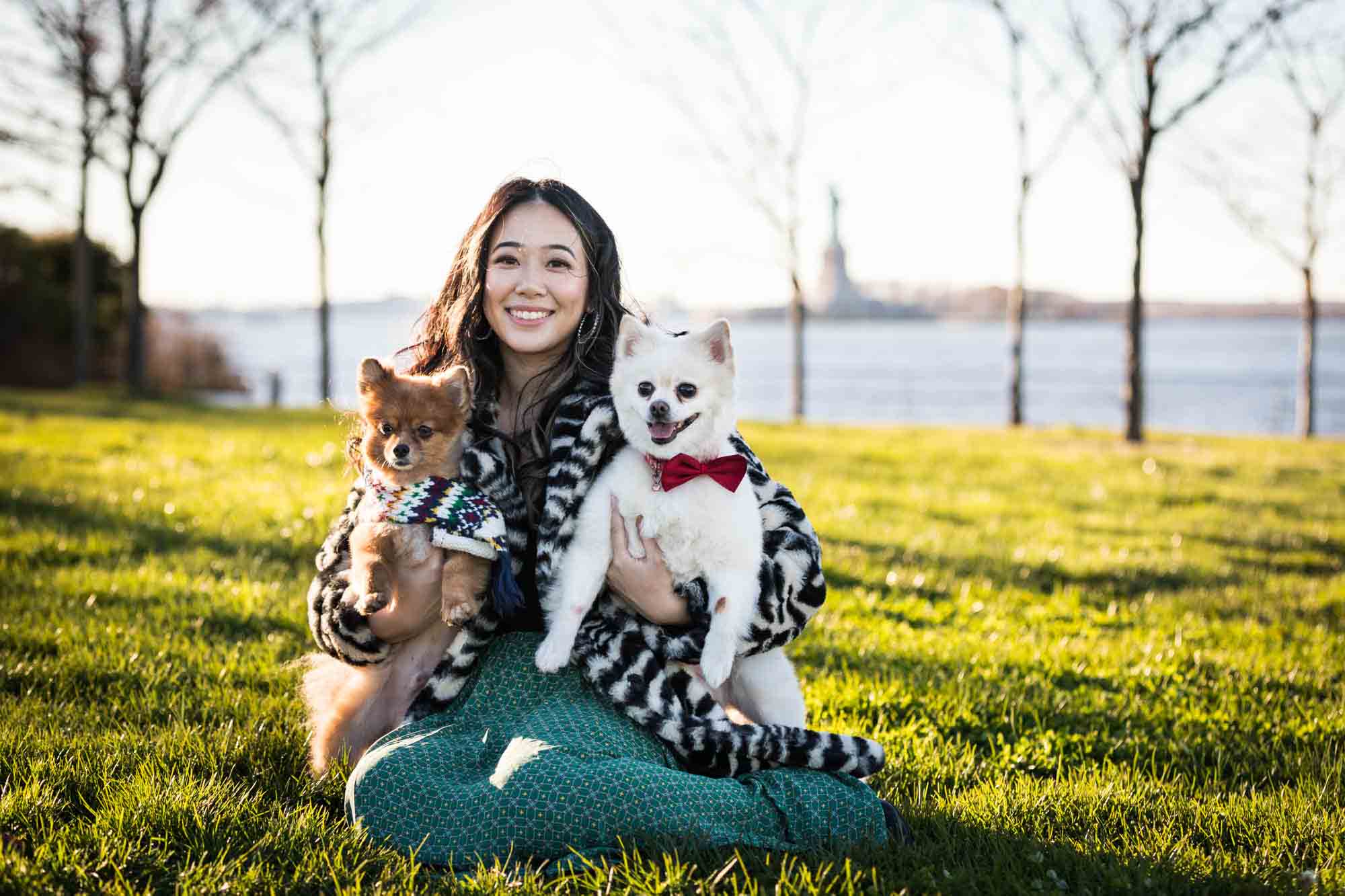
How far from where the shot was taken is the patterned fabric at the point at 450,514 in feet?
9.52

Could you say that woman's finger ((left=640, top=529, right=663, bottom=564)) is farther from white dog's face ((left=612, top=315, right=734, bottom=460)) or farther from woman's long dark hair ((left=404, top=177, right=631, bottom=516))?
woman's long dark hair ((left=404, top=177, right=631, bottom=516))

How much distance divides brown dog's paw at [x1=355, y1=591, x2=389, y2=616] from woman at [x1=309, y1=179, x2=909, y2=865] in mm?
41

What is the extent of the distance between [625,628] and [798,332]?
17.0 meters

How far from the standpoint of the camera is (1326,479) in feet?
36.0

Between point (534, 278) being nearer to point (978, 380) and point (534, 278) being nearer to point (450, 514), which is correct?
point (450, 514)

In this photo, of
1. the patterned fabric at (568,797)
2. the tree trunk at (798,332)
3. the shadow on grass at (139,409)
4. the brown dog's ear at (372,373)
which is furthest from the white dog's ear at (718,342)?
the tree trunk at (798,332)

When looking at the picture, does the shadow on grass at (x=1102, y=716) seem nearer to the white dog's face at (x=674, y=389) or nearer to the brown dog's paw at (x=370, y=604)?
the white dog's face at (x=674, y=389)

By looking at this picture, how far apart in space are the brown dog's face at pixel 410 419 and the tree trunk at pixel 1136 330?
1265 cm

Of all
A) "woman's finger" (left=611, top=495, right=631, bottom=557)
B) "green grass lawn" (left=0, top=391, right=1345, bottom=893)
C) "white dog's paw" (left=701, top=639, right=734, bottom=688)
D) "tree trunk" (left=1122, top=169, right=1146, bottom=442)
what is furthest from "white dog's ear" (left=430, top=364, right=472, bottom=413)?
"tree trunk" (left=1122, top=169, right=1146, bottom=442)

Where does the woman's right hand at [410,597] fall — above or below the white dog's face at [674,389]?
below

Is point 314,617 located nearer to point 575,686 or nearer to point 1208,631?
point 575,686

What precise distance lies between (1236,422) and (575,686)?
91.4 feet

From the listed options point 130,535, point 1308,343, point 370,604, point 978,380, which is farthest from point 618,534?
point 978,380

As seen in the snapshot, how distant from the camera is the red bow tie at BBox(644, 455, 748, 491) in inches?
120
